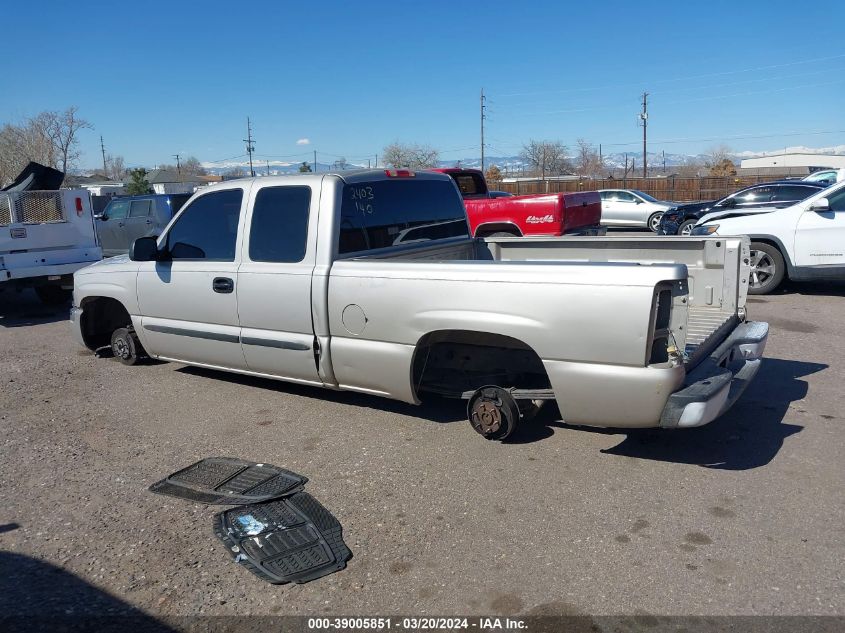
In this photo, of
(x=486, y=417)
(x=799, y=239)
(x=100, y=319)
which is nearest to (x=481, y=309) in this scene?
(x=486, y=417)

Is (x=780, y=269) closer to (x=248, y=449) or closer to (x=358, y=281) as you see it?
(x=358, y=281)

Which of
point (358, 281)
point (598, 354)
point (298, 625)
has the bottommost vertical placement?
point (298, 625)

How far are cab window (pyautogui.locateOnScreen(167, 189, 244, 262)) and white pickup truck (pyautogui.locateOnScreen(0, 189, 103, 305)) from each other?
19.2 ft

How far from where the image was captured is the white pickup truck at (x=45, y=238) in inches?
419

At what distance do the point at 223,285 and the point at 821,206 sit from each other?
8.36 metres

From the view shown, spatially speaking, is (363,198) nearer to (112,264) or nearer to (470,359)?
(470,359)

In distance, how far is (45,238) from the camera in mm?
11062

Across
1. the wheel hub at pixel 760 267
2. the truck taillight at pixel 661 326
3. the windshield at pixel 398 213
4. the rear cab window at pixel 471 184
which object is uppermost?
the rear cab window at pixel 471 184

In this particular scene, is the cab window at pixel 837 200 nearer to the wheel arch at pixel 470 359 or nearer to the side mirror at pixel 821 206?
the side mirror at pixel 821 206

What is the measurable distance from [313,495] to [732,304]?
3572 mm

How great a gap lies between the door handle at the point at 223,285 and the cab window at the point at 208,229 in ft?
0.58

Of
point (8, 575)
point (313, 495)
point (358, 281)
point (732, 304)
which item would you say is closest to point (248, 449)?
point (313, 495)

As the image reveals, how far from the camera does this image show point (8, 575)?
3479 millimetres

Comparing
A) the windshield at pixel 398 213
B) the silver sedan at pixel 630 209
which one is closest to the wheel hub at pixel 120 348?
the windshield at pixel 398 213
